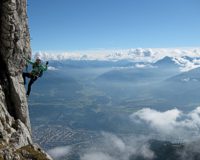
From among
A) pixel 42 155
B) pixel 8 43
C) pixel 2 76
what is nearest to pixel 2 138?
pixel 42 155

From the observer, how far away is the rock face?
34.3 metres

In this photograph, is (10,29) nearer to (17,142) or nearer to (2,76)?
(2,76)

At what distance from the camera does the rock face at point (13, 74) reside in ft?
113

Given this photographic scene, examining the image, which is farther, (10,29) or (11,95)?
(11,95)

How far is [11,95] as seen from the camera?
Answer: 38188mm

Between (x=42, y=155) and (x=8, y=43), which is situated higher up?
(x=8, y=43)

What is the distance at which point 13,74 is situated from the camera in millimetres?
37781

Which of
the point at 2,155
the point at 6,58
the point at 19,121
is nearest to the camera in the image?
the point at 2,155

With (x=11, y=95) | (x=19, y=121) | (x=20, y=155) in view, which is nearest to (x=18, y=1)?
(x=11, y=95)

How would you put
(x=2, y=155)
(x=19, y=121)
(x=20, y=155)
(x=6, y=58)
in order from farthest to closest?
(x=19, y=121) < (x=6, y=58) < (x=20, y=155) < (x=2, y=155)

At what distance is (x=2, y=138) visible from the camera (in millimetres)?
34094

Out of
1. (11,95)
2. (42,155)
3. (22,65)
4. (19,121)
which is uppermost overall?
(22,65)

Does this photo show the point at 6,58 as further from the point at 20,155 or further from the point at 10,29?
the point at 20,155

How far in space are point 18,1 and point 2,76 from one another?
7997 mm
